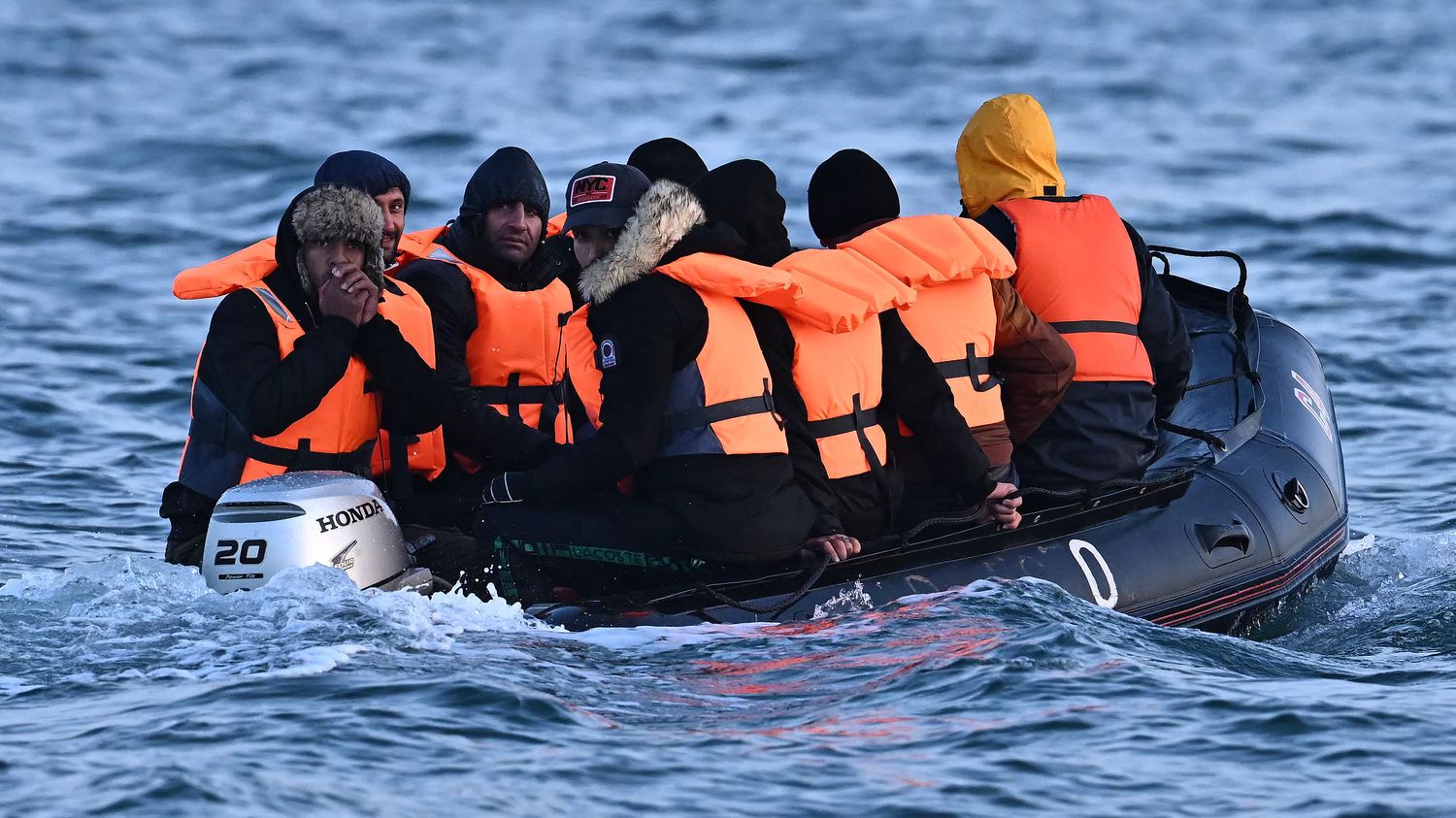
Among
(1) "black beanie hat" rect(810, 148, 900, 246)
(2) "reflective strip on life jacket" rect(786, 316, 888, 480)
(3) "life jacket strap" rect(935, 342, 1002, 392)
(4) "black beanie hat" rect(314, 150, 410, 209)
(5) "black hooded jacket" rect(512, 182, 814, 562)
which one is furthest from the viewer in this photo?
(4) "black beanie hat" rect(314, 150, 410, 209)

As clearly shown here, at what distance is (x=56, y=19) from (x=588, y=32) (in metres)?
5.93

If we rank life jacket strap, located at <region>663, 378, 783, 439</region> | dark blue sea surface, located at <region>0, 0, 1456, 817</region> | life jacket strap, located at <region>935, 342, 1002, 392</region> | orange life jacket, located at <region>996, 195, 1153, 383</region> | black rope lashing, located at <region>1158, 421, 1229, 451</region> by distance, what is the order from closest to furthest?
dark blue sea surface, located at <region>0, 0, 1456, 817</region>
life jacket strap, located at <region>663, 378, 783, 439</region>
life jacket strap, located at <region>935, 342, 1002, 392</region>
orange life jacket, located at <region>996, 195, 1153, 383</region>
black rope lashing, located at <region>1158, 421, 1229, 451</region>

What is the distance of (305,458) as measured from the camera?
552 centimetres

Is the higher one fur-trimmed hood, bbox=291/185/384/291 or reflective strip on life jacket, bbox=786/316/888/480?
fur-trimmed hood, bbox=291/185/384/291

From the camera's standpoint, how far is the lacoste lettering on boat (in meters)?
5.11

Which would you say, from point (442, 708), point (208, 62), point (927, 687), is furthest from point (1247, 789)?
point (208, 62)

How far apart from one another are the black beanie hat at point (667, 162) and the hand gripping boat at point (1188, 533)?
5.42 feet

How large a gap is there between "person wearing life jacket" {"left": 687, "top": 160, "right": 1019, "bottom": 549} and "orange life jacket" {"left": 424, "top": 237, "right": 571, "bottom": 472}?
0.95 m

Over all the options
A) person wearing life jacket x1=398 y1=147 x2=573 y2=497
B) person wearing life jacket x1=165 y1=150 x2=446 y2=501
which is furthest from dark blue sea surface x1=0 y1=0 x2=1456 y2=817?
person wearing life jacket x1=398 y1=147 x2=573 y2=497

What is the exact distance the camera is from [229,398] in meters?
5.34

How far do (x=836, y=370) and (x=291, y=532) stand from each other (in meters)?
1.54

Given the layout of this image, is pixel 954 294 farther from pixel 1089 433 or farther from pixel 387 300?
pixel 387 300

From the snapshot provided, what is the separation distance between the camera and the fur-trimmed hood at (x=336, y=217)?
17.4 ft

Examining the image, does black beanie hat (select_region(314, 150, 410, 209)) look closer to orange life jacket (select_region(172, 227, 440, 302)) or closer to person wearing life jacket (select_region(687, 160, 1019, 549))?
orange life jacket (select_region(172, 227, 440, 302))
